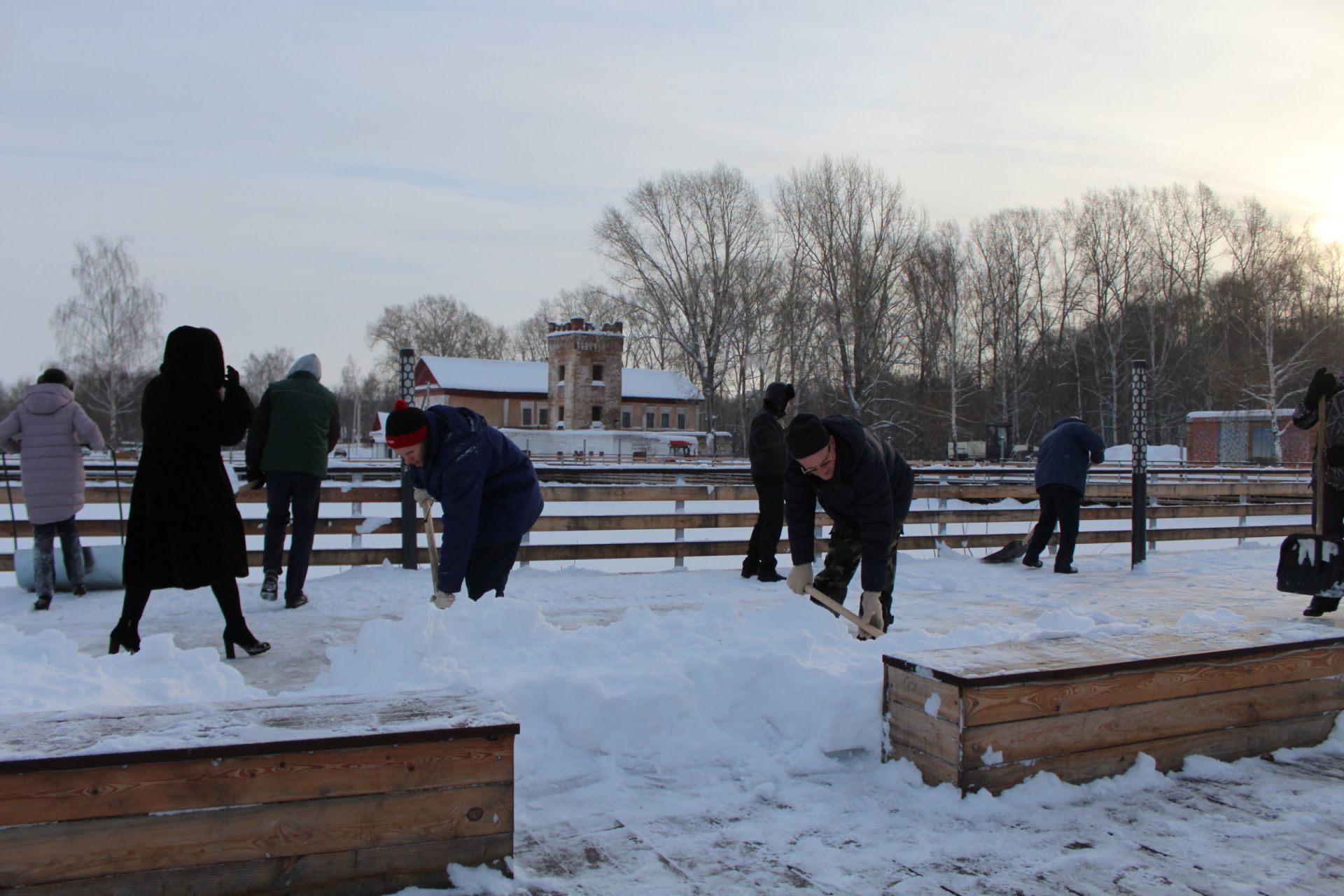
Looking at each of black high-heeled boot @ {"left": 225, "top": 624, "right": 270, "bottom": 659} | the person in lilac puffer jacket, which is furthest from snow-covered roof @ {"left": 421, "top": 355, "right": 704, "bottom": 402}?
black high-heeled boot @ {"left": 225, "top": 624, "right": 270, "bottom": 659}

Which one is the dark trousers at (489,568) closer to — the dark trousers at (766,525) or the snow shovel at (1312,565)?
the dark trousers at (766,525)

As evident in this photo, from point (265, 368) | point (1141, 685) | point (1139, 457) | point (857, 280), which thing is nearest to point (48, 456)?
point (1141, 685)

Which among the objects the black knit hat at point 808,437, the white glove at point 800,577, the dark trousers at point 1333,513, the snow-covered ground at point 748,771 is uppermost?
the black knit hat at point 808,437

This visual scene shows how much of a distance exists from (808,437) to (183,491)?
3.19m

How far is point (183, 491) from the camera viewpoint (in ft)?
16.6

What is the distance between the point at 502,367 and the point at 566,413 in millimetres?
8680

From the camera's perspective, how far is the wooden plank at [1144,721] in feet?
11.3

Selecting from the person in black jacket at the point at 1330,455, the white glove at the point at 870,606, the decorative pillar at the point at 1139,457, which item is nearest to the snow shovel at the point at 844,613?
the white glove at the point at 870,606

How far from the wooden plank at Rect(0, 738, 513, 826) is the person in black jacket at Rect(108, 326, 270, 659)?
9.09 feet

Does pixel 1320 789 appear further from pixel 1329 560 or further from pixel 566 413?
pixel 566 413

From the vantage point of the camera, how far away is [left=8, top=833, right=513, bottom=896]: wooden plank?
7.84ft

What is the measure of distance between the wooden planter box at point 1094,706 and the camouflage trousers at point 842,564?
144 cm

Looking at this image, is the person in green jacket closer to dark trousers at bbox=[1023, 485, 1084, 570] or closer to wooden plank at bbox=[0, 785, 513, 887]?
wooden plank at bbox=[0, 785, 513, 887]

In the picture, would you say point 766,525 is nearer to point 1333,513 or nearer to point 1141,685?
point 1333,513
